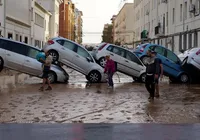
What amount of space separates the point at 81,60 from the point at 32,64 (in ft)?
8.56

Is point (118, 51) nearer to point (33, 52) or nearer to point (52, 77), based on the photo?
point (52, 77)

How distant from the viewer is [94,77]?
21.2 m

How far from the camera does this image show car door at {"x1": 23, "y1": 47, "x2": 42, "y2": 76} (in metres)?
19.5

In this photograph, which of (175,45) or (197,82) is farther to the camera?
(175,45)

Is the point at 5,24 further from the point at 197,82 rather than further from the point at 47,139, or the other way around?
the point at 47,139

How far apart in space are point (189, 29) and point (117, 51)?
16.7m

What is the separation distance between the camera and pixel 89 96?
15227 mm

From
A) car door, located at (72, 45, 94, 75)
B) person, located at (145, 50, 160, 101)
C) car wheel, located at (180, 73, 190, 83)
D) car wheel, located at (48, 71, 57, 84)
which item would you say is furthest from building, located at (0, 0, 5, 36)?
person, located at (145, 50, 160, 101)

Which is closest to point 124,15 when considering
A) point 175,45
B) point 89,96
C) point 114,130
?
point 175,45

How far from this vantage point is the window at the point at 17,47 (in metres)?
19.4

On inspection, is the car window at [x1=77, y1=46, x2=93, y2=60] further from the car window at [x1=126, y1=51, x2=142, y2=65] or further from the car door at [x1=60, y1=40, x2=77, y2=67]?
the car window at [x1=126, y1=51, x2=142, y2=65]

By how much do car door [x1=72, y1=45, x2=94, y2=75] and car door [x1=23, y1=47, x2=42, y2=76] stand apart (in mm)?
1926

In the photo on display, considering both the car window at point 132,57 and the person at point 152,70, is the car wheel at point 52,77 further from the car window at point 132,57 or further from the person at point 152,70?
the person at point 152,70

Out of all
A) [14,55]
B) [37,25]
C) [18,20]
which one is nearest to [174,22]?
[18,20]
